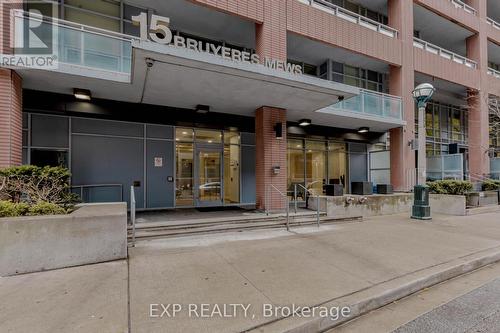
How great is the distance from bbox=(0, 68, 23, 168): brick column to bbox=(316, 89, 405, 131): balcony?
9.63m

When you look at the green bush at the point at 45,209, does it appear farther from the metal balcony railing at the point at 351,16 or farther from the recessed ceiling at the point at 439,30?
the recessed ceiling at the point at 439,30

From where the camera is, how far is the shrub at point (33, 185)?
5418 millimetres

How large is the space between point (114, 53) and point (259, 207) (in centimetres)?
685

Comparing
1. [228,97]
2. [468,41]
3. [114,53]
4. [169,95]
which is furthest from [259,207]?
[468,41]

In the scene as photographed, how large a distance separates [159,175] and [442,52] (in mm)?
17890

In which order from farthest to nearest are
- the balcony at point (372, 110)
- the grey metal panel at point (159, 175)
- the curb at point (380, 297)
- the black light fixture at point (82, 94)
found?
1. the balcony at point (372, 110)
2. the grey metal panel at point (159, 175)
3. the black light fixture at point (82, 94)
4. the curb at point (380, 297)

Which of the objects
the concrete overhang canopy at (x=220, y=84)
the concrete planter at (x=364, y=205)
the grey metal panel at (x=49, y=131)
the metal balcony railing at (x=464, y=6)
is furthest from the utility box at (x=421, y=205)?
the metal balcony railing at (x=464, y=6)

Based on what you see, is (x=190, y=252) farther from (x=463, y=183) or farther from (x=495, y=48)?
(x=495, y=48)

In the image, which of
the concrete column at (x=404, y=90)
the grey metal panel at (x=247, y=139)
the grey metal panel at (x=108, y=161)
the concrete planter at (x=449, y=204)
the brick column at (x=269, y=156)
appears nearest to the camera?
the grey metal panel at (x=108, y=161)

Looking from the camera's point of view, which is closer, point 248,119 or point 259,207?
point 259,207

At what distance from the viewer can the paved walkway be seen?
3.18 meters

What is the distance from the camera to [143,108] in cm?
991

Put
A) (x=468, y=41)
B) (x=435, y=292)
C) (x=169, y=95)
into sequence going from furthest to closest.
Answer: (x=468, y=41) → (x=169, y=95) → (x=435, y=292)

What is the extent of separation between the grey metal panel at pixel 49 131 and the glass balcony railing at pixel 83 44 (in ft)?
8.79
